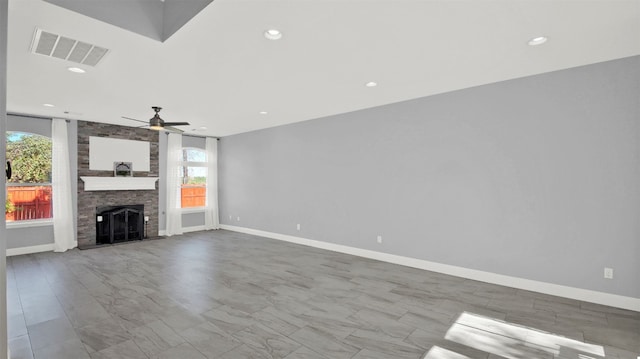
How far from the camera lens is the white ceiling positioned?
2.36 meters

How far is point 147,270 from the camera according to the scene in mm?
4734

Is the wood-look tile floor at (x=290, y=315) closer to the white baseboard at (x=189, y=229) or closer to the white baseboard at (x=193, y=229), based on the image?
the white baseboard at (x=189, y=229)

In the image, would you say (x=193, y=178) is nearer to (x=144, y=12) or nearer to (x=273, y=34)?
(x=144, y=12)

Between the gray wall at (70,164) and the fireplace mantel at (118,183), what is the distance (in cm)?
27

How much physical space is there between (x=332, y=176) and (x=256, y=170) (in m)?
2.61

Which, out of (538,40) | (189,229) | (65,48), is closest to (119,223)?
(189,229)

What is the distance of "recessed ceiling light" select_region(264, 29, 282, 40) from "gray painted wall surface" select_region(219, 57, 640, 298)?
2129 mm

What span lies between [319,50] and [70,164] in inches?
259

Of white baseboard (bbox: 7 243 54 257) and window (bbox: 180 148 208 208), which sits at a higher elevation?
window (bbox: 180 148 208 208)

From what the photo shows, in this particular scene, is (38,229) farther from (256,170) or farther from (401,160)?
(401,160)

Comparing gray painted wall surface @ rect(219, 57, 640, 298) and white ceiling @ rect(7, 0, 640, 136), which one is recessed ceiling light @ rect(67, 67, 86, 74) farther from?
gray painted wall surface @ rect(219, 57, 640, 298)

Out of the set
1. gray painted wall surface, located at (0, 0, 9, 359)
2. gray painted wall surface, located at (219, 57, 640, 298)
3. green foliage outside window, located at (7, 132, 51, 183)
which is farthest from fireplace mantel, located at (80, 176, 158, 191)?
gray painted wall surface, located at (0, 0, 9, 359)

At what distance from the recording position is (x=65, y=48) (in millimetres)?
2938

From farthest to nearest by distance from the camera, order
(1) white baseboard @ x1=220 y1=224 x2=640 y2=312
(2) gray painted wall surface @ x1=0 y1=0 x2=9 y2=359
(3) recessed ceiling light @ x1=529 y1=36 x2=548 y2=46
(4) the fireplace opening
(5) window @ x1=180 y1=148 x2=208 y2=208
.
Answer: (5) window @ x1=180 y1=148 x2=208 y2=208 < (4) the fireplace opening < (1) white baseboard @ x1=220 y1=224 x2=640 y2=312 < (3) recessed ceiling light @ x1=529 y1=36 x2=548 y2=46 < (2) gray painted wall surface @ x1=0 y1=0 x2=9 y2=359
